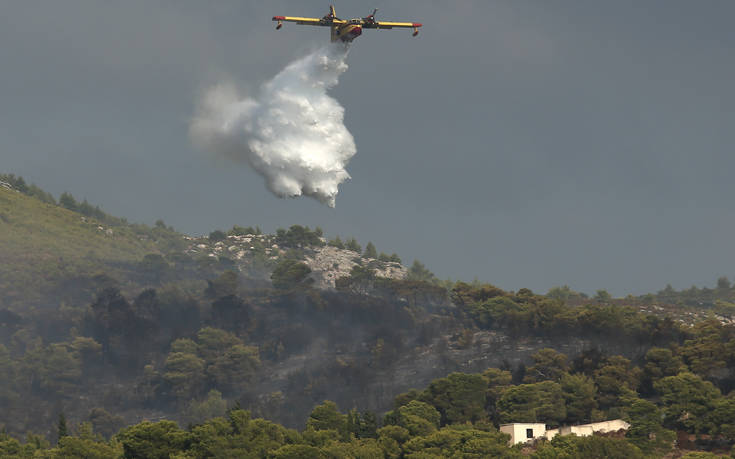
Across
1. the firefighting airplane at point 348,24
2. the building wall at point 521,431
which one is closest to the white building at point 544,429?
the building wall at point 521,431

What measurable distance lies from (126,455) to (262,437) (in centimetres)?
1532

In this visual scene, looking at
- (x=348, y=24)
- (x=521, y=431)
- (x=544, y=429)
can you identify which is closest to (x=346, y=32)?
(x=348, y=24)

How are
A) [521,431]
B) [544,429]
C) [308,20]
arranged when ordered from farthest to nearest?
[544,429] → [521,431] → [308,20]

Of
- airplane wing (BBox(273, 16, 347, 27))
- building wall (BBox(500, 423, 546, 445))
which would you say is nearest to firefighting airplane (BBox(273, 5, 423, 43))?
airplane wing (BBox(273, 16, 347, 27))

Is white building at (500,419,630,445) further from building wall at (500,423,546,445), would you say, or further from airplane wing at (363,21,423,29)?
airplane wing at (363,21,423,29)

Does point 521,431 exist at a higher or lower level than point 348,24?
lower

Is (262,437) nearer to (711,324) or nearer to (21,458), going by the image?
(21,458)

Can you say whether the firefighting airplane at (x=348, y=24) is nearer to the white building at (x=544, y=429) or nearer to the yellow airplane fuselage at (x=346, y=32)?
the yellow airplane fuselage at (x=346, y=32)

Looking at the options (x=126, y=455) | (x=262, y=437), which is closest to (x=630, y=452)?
(x=262, y=437)

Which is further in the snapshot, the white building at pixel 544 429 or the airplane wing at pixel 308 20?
the white building at pixel 544 429

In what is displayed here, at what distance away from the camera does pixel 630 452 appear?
387 ft

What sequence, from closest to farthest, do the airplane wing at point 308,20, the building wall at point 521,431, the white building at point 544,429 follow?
the airplane wing at point 308,20, the building wall at point 521,431, the white building at point 544,429

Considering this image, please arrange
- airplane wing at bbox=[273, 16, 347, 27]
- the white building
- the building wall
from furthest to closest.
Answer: the white building < the building wall < airplane wing at bbox=[273, 16, 347, 27]

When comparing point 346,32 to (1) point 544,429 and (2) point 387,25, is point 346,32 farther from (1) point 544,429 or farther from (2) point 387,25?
(1) point 544,429
